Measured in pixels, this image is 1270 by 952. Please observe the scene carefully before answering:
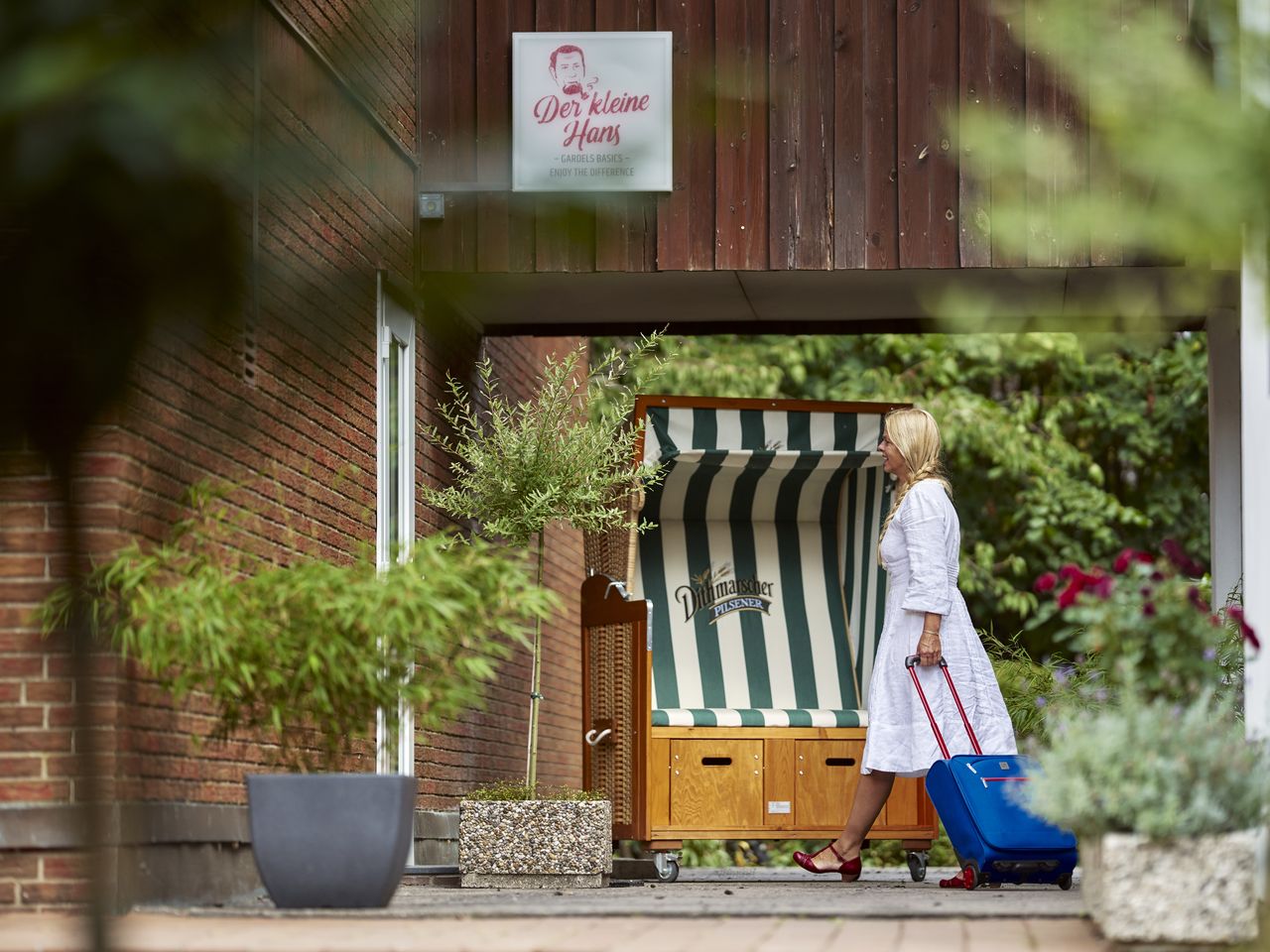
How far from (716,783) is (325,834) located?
2.99 metres

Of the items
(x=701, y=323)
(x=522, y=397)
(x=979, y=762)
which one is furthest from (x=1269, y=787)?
(x=522, y=397)

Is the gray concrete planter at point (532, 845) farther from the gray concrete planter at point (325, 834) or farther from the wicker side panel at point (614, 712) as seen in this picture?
the gray concrete planter at point (325, 834)

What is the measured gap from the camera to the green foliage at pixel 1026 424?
13375 mm

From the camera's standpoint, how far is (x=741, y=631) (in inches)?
321

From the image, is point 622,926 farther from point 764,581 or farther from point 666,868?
point 764,581

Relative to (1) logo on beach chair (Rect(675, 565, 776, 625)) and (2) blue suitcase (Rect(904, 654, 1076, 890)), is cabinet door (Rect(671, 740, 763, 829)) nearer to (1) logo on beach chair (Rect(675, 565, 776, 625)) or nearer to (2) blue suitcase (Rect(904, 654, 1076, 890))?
(1) logo on beach chair (Rect(675, 565, 776, 625))

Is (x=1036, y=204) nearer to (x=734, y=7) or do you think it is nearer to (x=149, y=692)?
(x=149, y=692)

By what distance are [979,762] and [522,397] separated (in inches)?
191

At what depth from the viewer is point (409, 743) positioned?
750 cm

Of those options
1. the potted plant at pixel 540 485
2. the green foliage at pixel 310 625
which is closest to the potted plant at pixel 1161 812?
the green foliage at pixel 310 625

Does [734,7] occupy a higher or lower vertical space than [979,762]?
higher

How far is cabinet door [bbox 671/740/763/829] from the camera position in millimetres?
7148

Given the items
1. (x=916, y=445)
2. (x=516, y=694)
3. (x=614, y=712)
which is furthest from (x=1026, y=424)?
(x=916, y=445)

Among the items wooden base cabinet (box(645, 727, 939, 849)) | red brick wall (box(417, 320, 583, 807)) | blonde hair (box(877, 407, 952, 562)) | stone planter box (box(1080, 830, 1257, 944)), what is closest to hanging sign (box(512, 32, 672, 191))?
stone planter box (box(1080, 830, 1257, 944))
